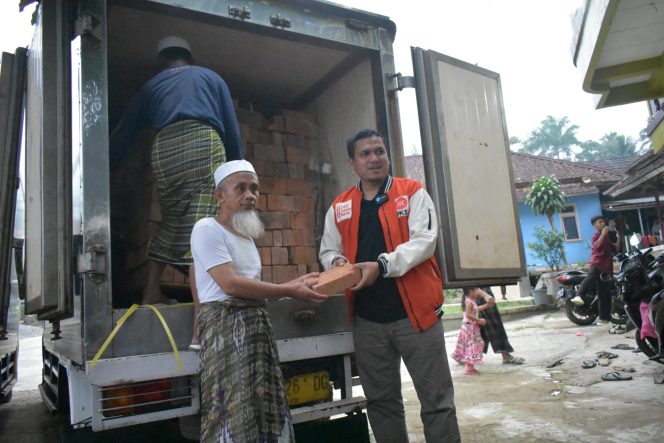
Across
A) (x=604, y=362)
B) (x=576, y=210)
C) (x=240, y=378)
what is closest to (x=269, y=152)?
(x=240, y=378)

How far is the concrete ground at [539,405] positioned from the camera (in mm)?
3399

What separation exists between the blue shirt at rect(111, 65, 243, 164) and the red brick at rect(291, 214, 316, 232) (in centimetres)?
120

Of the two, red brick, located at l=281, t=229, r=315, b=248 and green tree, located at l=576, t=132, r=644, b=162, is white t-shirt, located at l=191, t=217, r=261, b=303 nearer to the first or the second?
red brick, located at l=281, t=229, r=315, b=248

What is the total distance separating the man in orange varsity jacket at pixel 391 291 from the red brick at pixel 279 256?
130 centimetres

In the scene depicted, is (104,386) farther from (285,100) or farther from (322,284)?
(285,100)

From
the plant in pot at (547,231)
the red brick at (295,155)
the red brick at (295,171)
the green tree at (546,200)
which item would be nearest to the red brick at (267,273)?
the red brick at (295,171)

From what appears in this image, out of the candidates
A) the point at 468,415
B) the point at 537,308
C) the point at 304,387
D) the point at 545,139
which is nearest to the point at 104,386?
the point at 304,387

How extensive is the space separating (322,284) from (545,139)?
5564 centimetres

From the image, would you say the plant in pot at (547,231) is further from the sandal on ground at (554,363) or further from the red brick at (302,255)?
the red brick at (302,255)

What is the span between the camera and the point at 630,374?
4.99m

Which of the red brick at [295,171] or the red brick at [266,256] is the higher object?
the red brick at [295,171]

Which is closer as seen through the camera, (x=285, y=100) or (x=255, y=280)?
(x=255, y=280)

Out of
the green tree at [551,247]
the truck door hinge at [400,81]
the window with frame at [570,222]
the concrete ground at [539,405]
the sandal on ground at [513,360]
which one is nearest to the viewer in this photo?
the truck door hinge at [400,81]

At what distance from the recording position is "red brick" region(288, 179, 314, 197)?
4.22m
